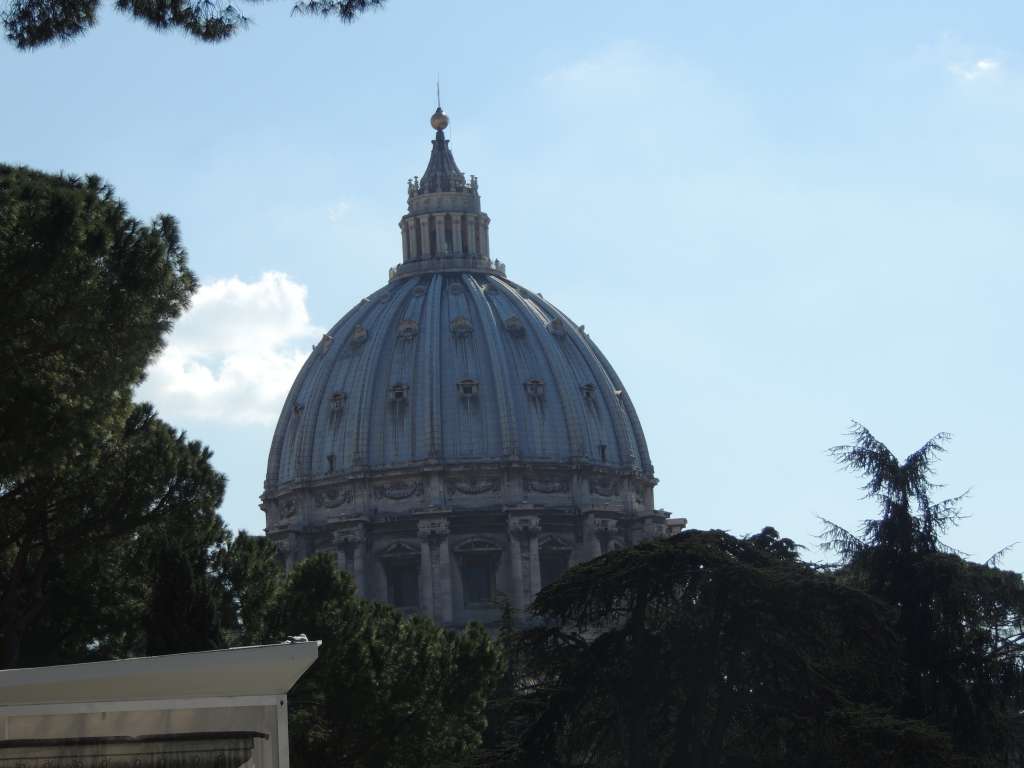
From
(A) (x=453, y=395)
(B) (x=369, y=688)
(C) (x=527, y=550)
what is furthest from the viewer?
(A) (x=453, y=395)

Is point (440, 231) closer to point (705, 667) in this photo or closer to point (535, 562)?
point (535, 562)

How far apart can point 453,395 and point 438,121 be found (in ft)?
62.4

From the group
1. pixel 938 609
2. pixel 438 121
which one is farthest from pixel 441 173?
pixel 938 609

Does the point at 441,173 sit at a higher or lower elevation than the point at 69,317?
higher

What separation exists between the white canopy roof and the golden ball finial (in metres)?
89.6

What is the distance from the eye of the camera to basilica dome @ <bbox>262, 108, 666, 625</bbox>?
8369cm

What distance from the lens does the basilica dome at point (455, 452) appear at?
8369 cm

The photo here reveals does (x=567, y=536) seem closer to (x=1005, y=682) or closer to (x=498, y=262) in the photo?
(x=498, y=262)

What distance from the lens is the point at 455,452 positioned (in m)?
85.9

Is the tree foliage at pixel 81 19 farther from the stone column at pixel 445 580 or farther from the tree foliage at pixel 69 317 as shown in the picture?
the stone column at pixel 445 580

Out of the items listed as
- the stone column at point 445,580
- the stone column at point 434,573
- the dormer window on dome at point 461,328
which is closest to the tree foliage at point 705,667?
the stone column at point 434,573

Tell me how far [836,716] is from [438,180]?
236 ft

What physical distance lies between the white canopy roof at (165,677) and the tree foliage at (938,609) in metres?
21.2

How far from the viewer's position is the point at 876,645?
30281 mm
